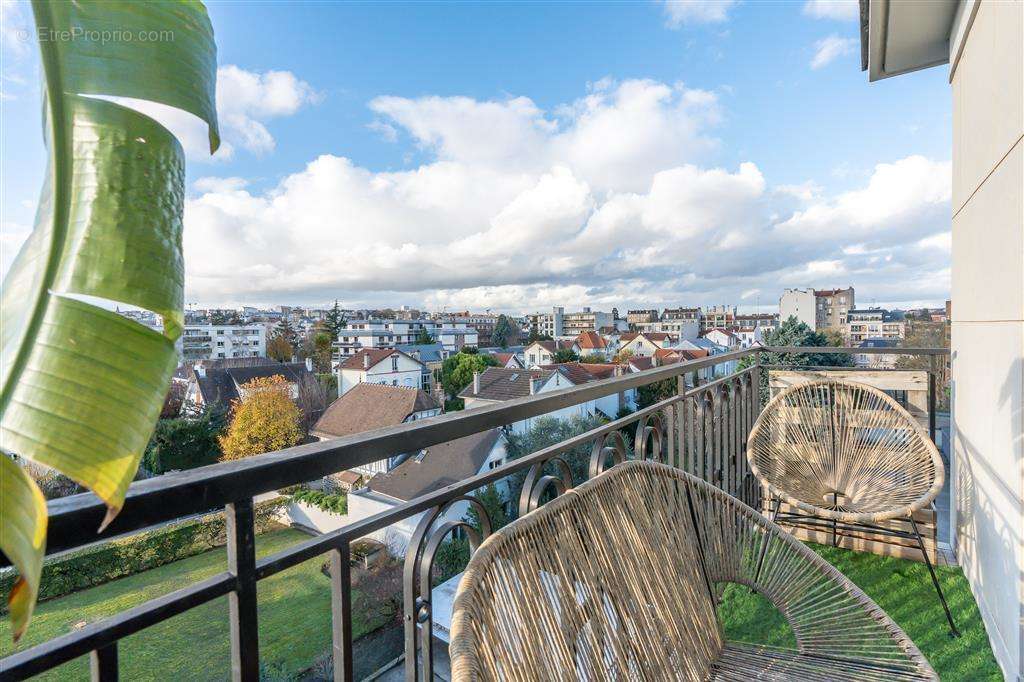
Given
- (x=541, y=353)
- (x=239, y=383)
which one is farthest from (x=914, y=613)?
(x=541, y=353)

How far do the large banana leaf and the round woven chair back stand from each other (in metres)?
2.26

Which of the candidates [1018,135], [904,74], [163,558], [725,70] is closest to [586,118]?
[725,70]

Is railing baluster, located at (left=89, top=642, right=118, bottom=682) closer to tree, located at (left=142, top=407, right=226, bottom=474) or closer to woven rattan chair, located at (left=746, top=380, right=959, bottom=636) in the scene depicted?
woven rattan chair, located at (left=746, top=380, right=959, bottom=636)

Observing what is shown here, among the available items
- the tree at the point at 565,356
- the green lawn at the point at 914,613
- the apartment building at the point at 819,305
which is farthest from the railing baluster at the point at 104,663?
the tree at the point at 565,356

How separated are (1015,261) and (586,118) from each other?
12.0m

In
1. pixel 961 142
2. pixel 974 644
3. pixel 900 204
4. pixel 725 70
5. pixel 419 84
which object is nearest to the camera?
pixel 974 644

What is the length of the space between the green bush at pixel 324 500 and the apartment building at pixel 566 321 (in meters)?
43.1

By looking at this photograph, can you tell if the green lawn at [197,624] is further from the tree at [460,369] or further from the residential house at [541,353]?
the residential house at [541,353]

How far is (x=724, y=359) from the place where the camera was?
93.4 inches

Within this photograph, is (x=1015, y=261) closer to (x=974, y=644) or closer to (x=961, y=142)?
(x=961, y=142)

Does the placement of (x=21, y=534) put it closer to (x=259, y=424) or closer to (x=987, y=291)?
(x=987, y=291)

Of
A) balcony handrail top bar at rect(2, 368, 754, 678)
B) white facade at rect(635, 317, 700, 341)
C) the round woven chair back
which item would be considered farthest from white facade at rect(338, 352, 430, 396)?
balcony handrail top bar at rect(2, 368, 754, 678)

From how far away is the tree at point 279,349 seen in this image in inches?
1330

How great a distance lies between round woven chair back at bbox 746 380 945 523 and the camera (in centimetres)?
213
